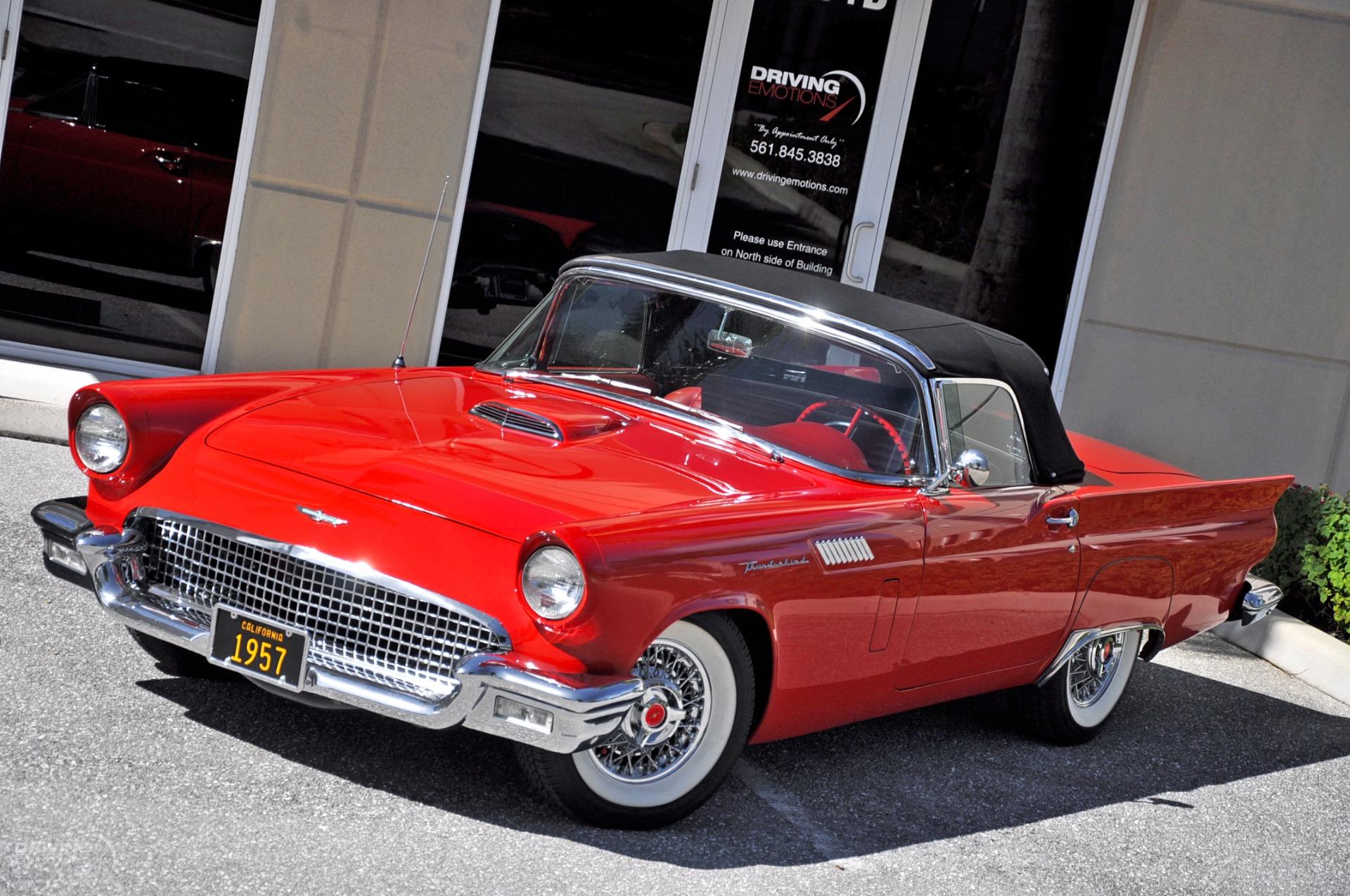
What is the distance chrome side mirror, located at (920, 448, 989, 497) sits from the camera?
434 cm

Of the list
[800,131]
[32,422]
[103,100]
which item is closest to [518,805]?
[32,422]

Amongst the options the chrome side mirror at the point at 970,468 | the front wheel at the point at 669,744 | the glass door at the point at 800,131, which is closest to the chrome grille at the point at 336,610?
the front wheel at the point at 669,744

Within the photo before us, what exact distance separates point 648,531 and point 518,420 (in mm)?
933

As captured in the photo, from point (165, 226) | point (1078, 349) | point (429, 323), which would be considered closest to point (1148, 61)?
point (1078, 349)

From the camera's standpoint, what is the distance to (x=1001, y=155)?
30.1 feet

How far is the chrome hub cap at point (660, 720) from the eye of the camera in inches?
140

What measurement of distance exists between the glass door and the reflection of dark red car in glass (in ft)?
9.17

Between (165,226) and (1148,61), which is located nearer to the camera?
(165,226)

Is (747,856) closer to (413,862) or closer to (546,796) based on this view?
(546,796)

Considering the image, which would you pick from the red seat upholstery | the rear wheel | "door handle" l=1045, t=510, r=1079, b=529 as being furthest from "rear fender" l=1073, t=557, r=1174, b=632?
the rear wheel

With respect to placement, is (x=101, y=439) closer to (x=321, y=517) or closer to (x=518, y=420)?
(x=321, y=517)

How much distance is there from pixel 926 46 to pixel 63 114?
512 cm

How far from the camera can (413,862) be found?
10.7ft

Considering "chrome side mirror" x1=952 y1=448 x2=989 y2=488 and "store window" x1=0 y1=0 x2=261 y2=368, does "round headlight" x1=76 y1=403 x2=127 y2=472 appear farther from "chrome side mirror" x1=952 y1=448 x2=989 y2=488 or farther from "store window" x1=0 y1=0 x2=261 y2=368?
"store window" x1=0 y1=0 x2=261 y2=368
